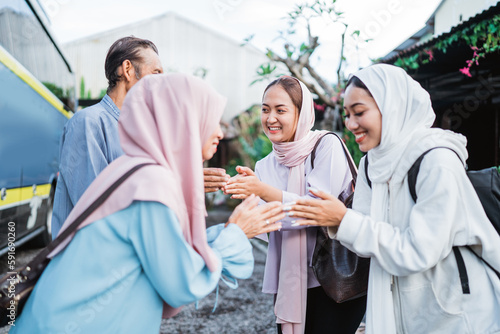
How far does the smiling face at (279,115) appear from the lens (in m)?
2.39

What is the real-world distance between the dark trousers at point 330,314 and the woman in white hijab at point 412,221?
47 centimetres

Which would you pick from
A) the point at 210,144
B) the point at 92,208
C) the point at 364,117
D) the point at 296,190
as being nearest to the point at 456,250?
the point at 364,117

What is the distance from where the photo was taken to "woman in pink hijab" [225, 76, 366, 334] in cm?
220

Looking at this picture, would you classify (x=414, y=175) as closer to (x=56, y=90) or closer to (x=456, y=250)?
(x=456, y=250)

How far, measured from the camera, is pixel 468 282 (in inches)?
59.1

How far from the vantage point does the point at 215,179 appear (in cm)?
226

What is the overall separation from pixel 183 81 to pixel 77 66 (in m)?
17.6

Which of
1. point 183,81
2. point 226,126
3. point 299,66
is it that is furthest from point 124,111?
point 226,126

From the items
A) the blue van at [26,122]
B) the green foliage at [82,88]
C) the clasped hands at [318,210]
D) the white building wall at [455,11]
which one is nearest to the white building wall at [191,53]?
the green foliage at [82,88]

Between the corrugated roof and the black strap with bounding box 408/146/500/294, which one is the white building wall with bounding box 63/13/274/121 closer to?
the corrugated roof

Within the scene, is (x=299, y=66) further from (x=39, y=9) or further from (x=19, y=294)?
(x=19, y=294)

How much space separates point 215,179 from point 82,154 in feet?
2.40

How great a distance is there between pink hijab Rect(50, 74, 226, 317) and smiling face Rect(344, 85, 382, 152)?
66 cm

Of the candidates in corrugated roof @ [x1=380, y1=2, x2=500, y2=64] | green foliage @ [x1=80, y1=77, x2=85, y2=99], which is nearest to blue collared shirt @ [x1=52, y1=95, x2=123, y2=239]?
corrugated roof @ [x1=380, y1=2, x2=500, y2=64]
